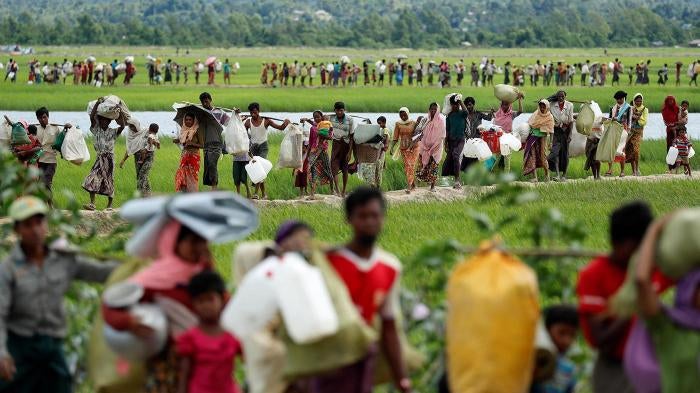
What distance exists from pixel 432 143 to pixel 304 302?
13.7m

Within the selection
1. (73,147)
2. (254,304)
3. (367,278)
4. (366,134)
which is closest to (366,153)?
(366,134)

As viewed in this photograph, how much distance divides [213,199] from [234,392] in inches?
30.1

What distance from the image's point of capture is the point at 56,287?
629 cm

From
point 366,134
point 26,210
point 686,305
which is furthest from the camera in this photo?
point 366,134

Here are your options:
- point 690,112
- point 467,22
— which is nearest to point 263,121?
point 690,112

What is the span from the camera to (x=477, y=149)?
19.2m

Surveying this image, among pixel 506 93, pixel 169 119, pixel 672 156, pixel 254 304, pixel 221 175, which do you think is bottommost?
pixel 169 119

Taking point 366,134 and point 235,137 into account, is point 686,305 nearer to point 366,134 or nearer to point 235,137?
point 235,137

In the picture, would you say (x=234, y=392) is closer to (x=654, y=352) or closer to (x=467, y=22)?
(x=654, y=352)

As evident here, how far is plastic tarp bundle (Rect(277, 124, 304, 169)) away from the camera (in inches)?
729

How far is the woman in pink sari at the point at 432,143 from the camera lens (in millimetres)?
18906

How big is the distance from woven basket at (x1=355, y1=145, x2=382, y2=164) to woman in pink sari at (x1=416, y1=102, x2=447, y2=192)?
70 centimetres

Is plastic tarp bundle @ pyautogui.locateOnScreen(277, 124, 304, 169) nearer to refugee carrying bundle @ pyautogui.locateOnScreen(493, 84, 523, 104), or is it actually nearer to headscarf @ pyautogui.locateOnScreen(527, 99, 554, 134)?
refugee carrying bundle @ pyautogui.locateOnScreen(493, 84, 523, 104)

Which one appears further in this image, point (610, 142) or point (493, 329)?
point (610, 142)
